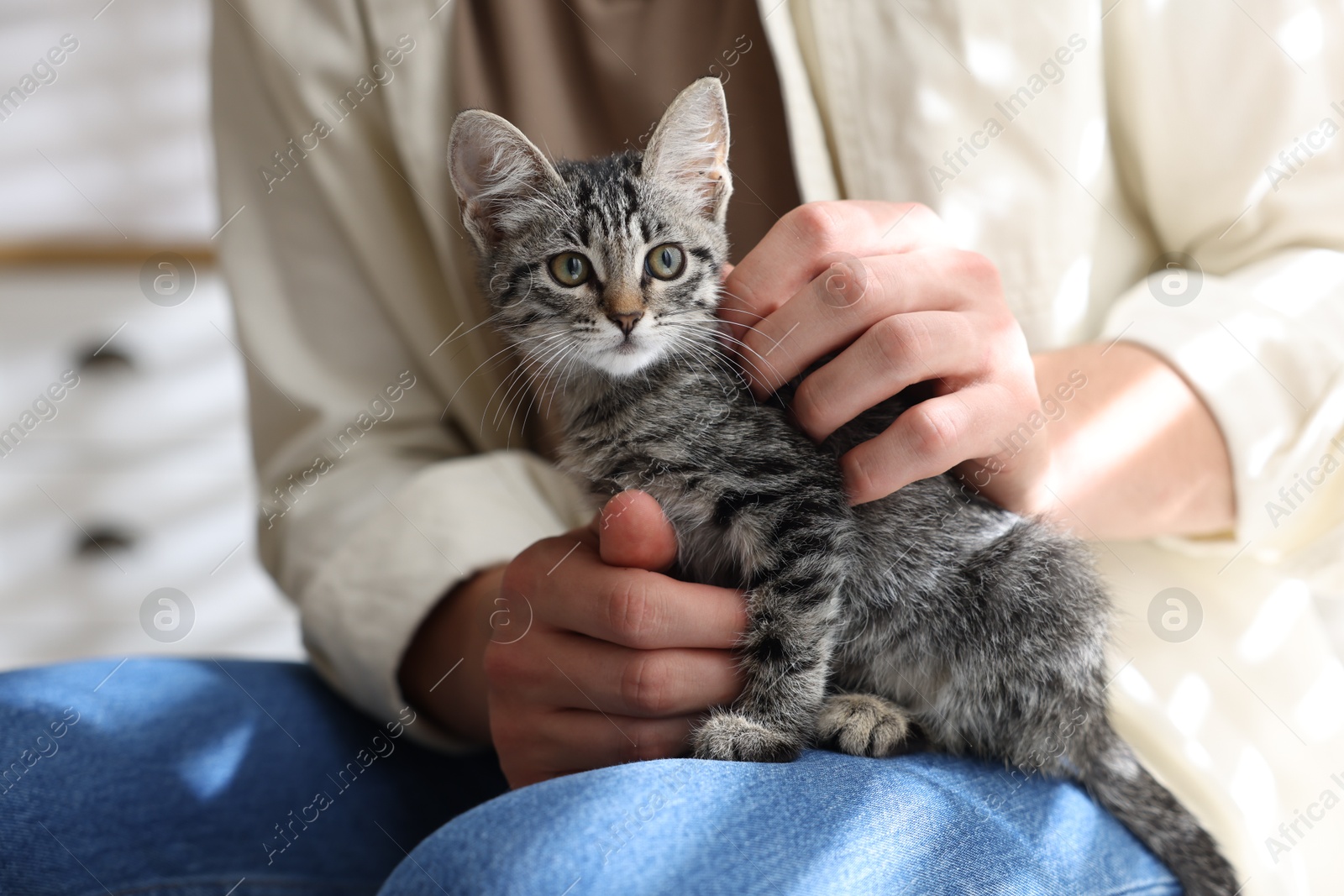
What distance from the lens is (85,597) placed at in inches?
105

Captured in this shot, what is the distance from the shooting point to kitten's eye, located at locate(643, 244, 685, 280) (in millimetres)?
934

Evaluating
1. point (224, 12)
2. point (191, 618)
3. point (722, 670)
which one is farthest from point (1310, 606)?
point (191, 618)

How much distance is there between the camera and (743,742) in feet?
2.72

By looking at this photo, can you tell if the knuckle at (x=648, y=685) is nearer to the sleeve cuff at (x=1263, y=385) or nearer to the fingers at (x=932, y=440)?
the fingers at (x=932, y=440)

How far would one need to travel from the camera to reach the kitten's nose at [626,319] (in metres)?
0.90

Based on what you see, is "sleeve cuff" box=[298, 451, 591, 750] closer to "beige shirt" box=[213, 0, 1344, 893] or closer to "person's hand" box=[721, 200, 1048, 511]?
"beige shirt" box=[213, 0, 1344, 893]

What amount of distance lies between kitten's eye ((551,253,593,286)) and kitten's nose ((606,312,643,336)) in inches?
2.7

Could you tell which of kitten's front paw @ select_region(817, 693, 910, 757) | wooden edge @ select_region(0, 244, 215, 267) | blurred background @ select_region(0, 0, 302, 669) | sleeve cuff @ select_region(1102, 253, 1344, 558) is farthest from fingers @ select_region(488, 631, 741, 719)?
wooden edge @ select_region(0, 244, 215, 267)

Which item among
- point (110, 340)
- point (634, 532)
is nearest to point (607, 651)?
point (634, 532)

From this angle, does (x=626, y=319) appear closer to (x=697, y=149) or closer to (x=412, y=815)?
(x=697, y=149)

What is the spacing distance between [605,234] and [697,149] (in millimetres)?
148

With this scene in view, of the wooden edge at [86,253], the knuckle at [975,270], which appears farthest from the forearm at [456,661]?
the wooden edge at [86,253]

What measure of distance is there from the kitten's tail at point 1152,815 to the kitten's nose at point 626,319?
667mm

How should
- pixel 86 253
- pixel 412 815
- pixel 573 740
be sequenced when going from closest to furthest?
pixel 573 740 → pixel 412 815 → pixel 86 253
